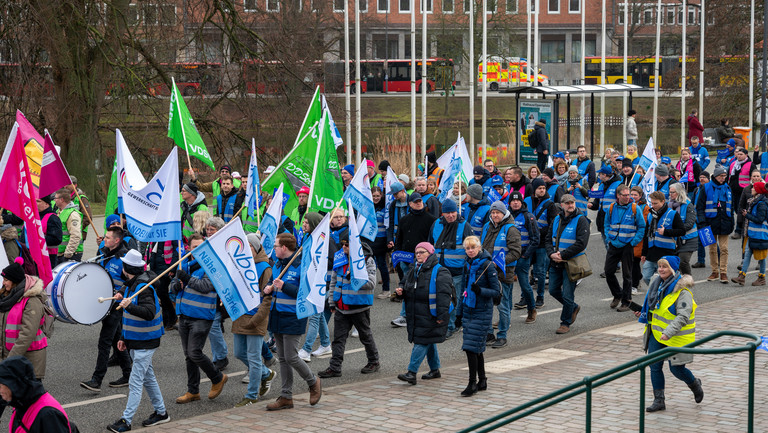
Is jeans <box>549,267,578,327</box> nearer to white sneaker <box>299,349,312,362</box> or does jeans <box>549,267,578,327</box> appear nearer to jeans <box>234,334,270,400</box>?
white sneaker <box>299,349,312,362</box>

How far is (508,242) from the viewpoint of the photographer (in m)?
12.9

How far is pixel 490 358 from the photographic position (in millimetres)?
12047

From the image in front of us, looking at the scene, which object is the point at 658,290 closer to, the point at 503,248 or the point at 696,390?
the point at 696,390

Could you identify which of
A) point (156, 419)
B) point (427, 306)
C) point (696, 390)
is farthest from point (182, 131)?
point (696, 390)

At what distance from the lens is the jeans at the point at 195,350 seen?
985 centimetres

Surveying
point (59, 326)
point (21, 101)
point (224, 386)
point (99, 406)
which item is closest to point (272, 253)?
point (224, 386)

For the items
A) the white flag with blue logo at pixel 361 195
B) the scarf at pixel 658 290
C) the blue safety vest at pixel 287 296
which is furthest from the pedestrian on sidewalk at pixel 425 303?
the scarf at pixel 658 290

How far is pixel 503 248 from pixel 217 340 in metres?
3.97

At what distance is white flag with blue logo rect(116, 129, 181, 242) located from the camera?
10.2 m

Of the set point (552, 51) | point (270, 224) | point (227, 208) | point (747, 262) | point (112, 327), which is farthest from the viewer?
point (552, 51)

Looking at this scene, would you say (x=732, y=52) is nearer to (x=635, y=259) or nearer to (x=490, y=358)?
(x=635, y=259)

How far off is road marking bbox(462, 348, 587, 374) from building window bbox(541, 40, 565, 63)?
6997cm

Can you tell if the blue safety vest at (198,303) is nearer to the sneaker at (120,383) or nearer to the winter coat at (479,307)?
the sneaker at (120,383)

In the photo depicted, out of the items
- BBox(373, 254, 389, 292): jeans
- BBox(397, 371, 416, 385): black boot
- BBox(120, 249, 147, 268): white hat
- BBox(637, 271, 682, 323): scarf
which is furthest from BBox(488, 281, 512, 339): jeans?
BBox(120, 249, 147, 268): white hat
